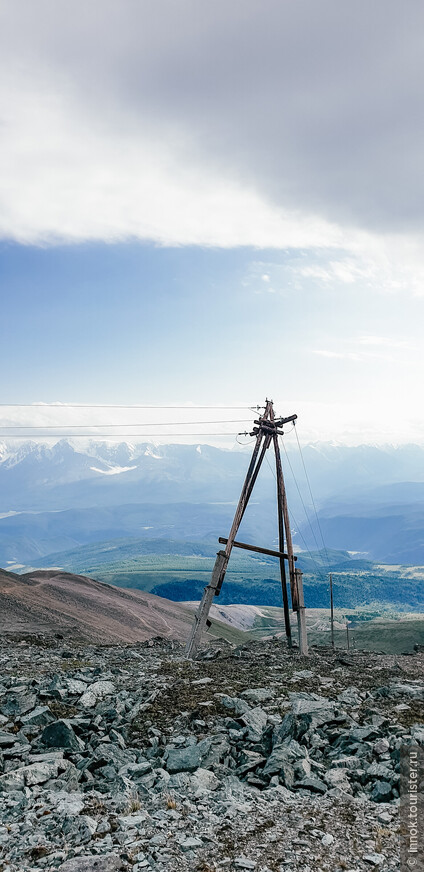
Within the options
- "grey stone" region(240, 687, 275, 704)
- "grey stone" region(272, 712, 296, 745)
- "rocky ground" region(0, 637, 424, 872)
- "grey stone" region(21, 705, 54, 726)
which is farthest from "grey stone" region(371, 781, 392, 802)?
"grey stone" region(21, 705, 54, 726)

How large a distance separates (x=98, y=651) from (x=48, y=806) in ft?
44.9

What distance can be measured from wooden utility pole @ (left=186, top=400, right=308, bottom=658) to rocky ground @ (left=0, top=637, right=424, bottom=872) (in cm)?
371

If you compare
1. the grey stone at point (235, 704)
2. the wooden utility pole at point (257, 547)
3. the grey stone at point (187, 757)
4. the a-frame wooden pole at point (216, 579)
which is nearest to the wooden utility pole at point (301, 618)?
the wooden utility pole at point (257, 547)

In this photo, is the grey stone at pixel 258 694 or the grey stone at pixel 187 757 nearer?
the grey stone at pixel 187 757

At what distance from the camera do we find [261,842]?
7.23m

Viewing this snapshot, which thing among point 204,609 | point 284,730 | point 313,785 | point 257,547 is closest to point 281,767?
point 313,785

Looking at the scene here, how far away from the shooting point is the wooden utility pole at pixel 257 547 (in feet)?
64.1

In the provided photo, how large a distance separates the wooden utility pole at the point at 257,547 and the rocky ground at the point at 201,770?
3711 mm

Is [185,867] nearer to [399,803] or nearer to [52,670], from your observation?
[399,803]

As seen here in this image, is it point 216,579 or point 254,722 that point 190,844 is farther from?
point 216,579

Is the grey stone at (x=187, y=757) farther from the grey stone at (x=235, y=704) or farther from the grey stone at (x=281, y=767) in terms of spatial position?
the grey stone at (x=235, y=704)

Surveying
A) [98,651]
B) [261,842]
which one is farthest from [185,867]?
[98,651]

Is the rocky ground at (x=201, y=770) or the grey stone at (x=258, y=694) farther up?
the rocky ground at (x=201, y=770)

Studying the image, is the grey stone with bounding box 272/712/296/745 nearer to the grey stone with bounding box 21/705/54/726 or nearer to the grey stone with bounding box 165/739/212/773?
the grey stone with bounding box 165/739/212/773
